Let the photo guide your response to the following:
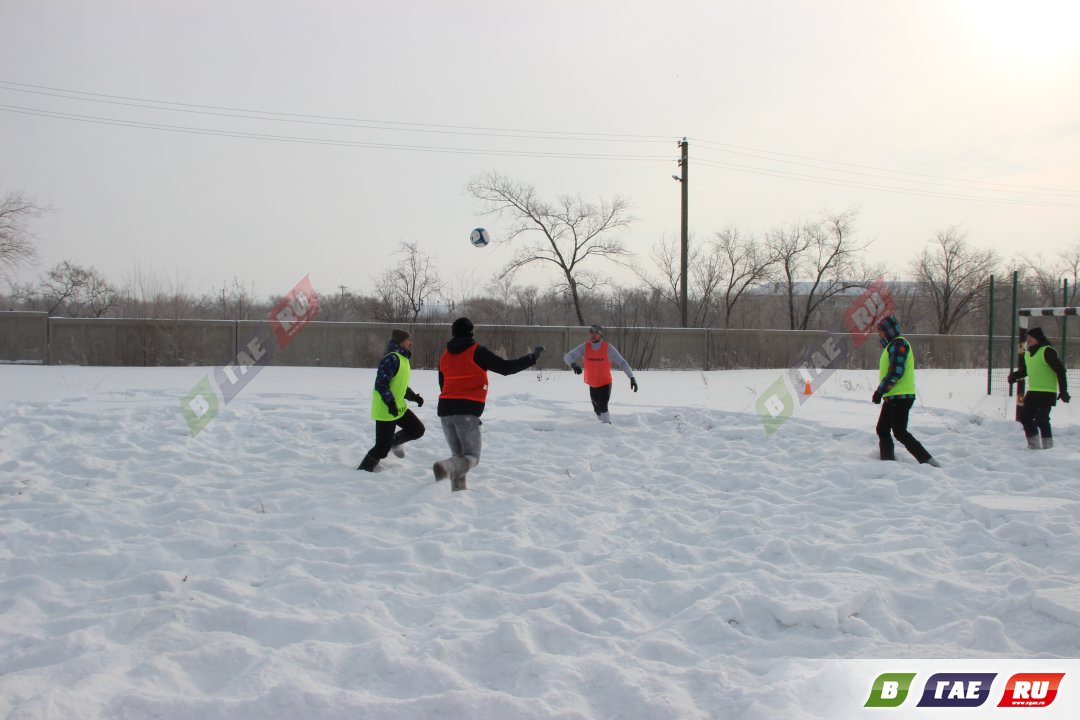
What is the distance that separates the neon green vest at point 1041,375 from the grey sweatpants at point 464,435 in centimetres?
702

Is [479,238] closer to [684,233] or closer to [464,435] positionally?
[684,233]

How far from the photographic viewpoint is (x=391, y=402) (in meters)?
7.57

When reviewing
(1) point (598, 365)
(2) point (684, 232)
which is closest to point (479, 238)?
(2) point (684, 232)

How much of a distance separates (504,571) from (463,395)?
250 cm

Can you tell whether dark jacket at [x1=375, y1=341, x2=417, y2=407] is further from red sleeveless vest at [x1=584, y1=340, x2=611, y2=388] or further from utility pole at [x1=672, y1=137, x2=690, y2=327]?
utility pole at [x1=672, y1=137, x2=690, y2=327]

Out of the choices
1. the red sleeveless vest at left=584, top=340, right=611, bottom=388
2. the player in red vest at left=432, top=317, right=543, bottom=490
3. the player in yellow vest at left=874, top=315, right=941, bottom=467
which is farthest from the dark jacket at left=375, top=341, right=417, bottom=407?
the player in yellow vest at left=874, top=315, right=941, bottom=467

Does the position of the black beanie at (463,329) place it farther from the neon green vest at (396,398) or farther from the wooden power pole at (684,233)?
the wooden power pole at (684,233)

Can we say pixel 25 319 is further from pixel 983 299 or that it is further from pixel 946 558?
pixel 983 299

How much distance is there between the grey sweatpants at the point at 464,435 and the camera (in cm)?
715

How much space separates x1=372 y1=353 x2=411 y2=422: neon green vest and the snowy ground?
623mm

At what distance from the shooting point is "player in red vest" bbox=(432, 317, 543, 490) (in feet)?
23.0

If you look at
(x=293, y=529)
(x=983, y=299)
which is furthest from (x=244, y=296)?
(x=983, y=299)

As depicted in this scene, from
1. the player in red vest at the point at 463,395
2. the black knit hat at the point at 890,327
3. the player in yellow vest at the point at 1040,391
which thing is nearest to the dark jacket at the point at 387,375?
the player in red vest at the point at 463,395

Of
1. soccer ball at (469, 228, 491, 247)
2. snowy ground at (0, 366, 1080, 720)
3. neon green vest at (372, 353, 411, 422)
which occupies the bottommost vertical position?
snowy ground at (0, 366, 1080, 720)
